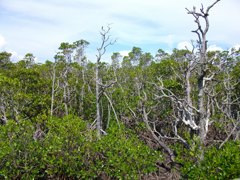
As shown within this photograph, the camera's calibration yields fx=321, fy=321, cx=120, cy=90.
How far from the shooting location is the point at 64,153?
32.9 feet

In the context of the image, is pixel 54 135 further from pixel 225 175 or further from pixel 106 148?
pixel 225 175

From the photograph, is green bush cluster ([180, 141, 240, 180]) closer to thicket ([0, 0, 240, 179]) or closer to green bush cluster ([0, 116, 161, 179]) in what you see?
thicket ([0, 0, 240, 179])

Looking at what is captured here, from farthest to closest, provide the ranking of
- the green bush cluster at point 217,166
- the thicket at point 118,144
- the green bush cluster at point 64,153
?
the green bush cluster at point 64,153, the thicket at point 118,144, the green bush cluster at point 217,166

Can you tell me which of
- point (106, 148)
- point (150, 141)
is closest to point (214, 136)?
point (150, 141)

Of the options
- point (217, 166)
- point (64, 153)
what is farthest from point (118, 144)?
point (217, 166)

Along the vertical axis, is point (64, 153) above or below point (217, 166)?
below

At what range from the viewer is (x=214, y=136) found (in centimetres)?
1546

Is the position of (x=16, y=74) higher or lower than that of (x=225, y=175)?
higher

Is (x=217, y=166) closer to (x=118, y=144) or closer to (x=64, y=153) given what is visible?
(x=118, y=144)

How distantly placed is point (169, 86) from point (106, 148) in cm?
499

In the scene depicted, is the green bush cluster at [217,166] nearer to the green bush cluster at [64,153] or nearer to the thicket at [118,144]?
the thicket at [118,144]

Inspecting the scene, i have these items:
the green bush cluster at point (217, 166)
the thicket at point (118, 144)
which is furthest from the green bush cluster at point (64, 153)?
the green bush cluster at point (217, 166)

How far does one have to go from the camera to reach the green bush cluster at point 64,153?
9.38 meters

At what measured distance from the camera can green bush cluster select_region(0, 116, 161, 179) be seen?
30.8ft
